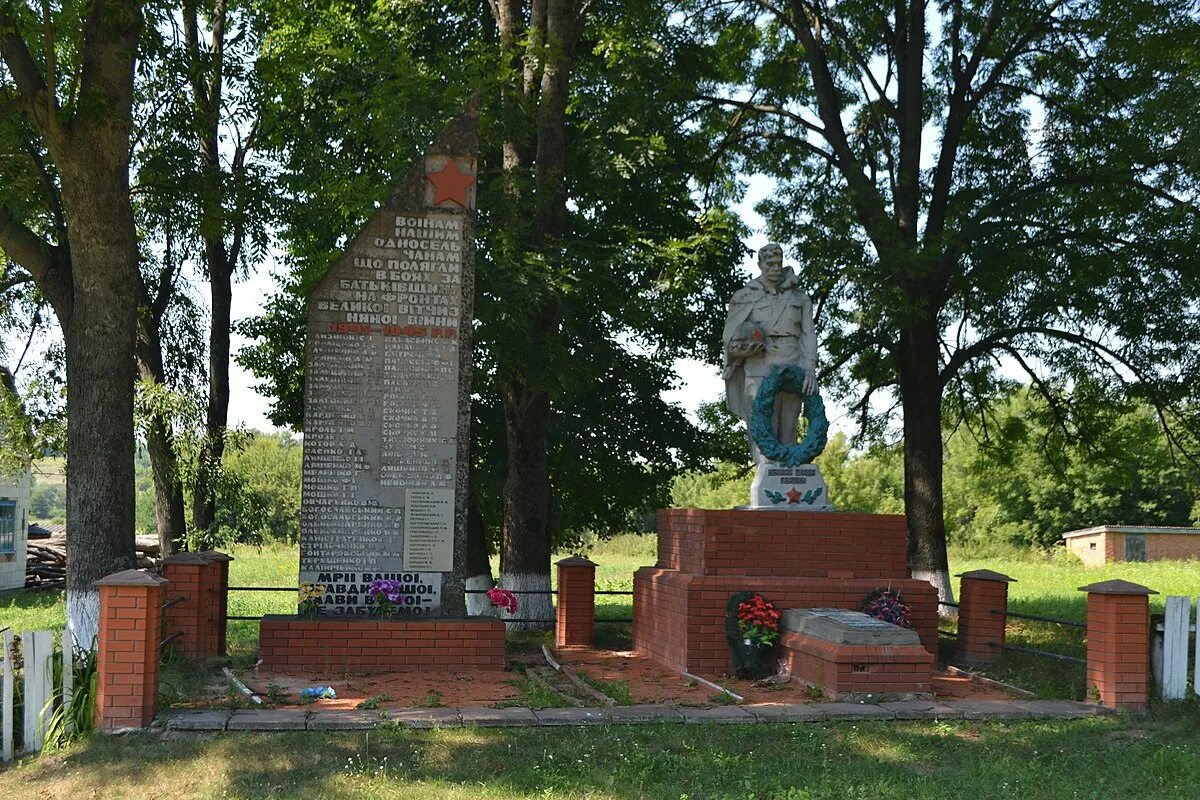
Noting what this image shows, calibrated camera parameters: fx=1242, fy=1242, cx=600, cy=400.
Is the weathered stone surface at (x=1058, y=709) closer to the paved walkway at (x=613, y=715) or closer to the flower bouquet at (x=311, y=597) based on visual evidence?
the paved walkway at (x=613, y=715)

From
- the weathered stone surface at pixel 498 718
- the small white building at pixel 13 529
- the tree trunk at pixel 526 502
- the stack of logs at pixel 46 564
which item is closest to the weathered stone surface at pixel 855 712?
the weathered stone surface at pixel 498 718

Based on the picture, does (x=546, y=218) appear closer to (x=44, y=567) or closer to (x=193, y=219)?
(x=193, y=219)

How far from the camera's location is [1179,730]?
905cm

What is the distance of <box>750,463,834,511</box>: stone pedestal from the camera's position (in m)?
12.3

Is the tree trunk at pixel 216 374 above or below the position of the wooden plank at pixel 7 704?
above

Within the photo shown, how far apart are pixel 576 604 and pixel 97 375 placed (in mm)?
6161

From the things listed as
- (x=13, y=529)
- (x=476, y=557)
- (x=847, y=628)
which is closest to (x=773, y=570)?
(x=847, y=628)

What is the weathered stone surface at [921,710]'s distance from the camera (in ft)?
30.3

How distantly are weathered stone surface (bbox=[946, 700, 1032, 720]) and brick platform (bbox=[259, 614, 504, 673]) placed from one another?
13.8 ft

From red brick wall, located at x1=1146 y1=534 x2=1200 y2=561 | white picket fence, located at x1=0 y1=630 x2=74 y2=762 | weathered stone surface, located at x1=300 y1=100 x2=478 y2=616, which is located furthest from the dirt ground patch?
red brick wall, located at x1=1146 y1=534 x2=1200 y2=561

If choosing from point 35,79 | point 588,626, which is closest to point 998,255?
point 588,626

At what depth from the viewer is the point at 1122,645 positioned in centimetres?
988

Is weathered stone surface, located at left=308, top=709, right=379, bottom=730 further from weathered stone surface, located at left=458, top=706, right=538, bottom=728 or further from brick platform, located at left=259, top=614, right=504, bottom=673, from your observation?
brick platform, located at left=259, top=614, right=504, bottom=673

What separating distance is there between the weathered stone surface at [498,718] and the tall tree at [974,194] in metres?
9.31
